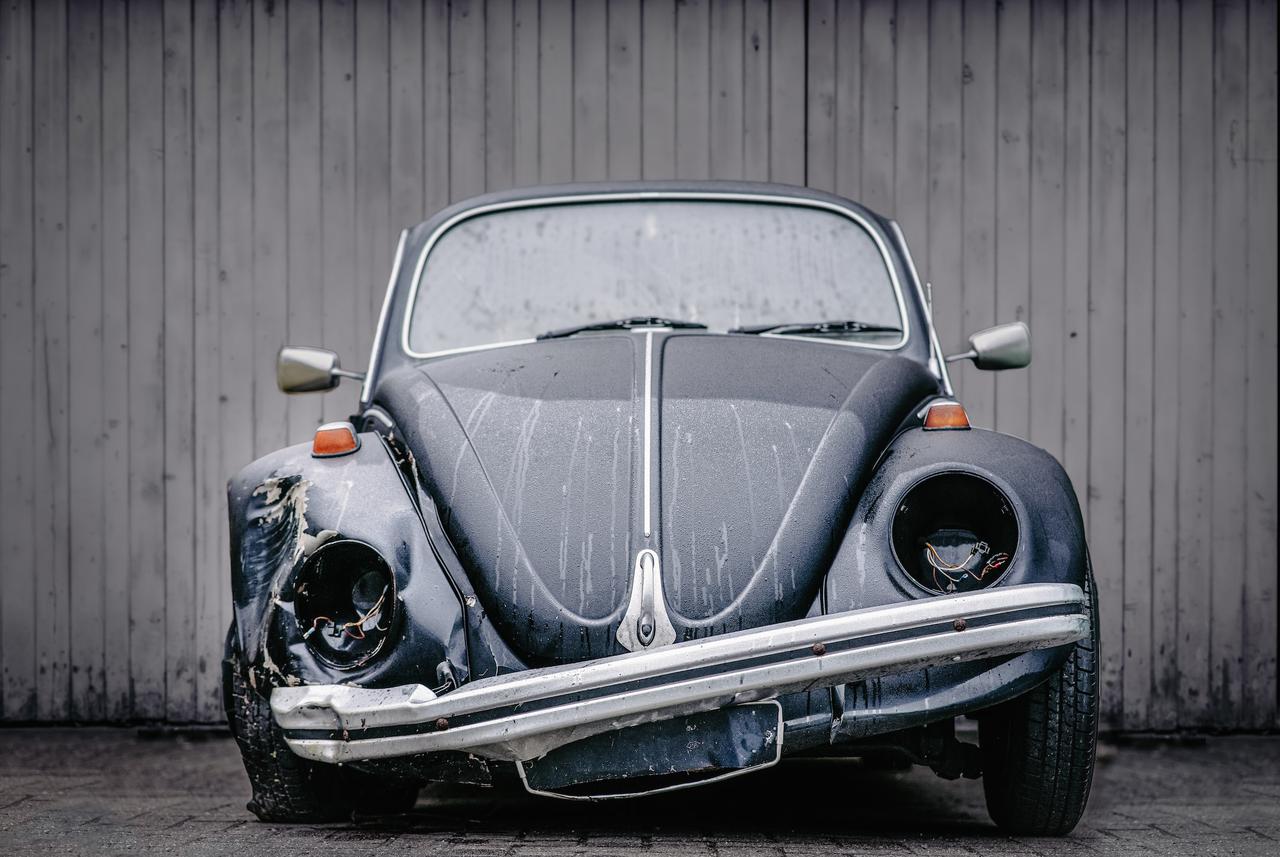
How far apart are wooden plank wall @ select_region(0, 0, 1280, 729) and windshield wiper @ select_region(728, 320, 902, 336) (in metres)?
2.42

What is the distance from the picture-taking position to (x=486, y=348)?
3879 millimetres

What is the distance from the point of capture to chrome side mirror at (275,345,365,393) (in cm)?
415

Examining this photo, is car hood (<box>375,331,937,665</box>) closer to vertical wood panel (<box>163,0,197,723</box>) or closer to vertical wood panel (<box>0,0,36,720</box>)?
vertical wood panel (<box>163,0,197,723</box>)

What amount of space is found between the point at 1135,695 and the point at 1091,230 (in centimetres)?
214

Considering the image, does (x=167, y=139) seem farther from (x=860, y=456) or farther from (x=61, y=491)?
(x=860, y=456)

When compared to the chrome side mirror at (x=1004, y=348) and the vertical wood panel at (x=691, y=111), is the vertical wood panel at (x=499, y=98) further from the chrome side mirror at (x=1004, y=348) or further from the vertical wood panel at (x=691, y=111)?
the chrome side mirror at (x=1004, y=348)

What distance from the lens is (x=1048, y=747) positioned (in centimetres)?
296

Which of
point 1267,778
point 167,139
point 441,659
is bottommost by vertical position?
point 1267,778

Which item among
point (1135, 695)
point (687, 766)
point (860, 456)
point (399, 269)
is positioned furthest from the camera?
point (1135, 695)

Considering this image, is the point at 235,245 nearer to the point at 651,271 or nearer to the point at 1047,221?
the point at 651,271

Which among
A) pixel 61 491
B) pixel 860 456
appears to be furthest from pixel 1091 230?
pixel 61 491

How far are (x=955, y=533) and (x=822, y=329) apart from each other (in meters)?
1.13

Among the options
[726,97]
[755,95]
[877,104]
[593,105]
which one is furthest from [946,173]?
[593,105]

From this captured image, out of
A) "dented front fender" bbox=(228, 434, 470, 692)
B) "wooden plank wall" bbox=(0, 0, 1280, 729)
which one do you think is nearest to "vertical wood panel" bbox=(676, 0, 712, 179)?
"wooden plank wall" bbox=(0, 0, 1280, 729)
